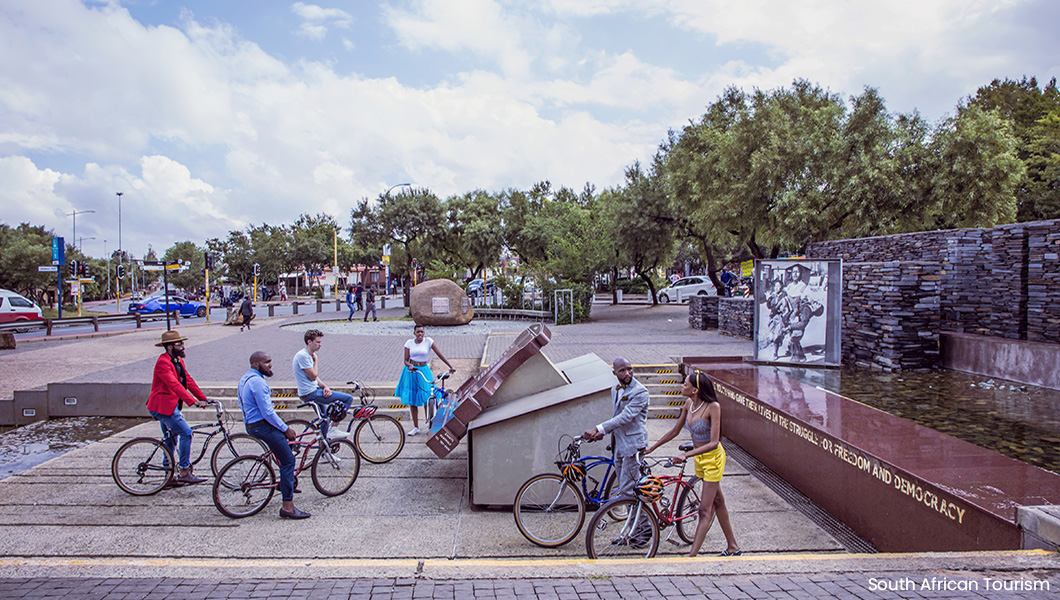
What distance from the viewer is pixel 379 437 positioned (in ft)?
25.9

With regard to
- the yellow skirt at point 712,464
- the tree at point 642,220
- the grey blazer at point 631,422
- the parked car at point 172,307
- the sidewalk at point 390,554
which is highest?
the tree at point 642,220

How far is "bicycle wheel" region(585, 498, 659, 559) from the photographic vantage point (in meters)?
4.90

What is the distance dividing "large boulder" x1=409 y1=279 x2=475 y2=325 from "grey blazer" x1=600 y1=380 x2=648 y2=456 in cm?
1843

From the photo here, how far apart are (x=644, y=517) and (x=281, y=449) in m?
3.42

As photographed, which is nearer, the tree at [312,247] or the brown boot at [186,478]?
the brown boot at [186,478]

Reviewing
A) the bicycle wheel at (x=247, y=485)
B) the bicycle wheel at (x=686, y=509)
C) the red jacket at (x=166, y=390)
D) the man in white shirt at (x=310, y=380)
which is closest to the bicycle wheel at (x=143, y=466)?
the red jacket at (x=166, y=390)

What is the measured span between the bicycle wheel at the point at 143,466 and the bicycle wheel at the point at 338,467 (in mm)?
1610

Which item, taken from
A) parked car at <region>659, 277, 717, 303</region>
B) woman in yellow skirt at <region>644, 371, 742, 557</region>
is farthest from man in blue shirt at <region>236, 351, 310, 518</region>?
parked car at <region>659, 277, 717, 303</region>

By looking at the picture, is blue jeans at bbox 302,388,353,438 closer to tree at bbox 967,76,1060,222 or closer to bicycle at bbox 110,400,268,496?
bicycle at bbox 110,400,268,496

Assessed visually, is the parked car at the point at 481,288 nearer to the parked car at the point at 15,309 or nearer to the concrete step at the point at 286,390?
the concrete step at the point at 286,390

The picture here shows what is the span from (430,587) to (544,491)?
1.70 meters

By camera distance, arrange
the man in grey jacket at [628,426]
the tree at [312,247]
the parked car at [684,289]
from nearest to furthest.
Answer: the man in grey jacket at [628,426], the parked car at [684,289], the tree at [312,247]

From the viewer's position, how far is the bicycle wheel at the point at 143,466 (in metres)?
6.62

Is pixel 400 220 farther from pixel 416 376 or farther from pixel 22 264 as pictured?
pixel 22 264
